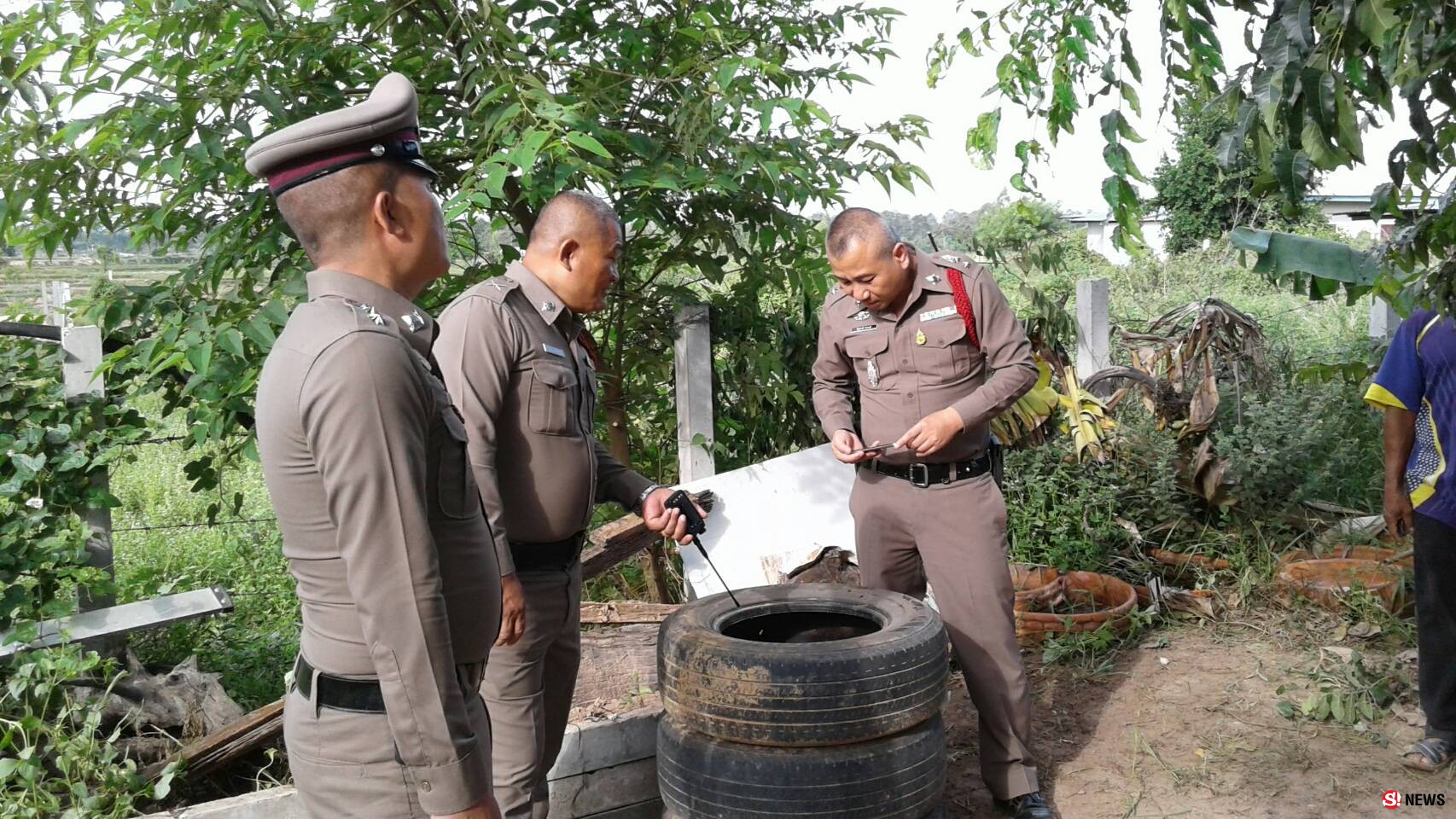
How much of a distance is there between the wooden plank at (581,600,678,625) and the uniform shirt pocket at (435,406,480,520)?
2993 millimetres

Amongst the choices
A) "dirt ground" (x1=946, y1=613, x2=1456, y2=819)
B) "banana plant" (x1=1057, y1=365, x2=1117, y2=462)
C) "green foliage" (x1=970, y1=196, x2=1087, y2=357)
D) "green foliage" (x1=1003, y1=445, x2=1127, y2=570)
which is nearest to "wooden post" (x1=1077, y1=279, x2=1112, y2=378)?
"green foliage" (x1=970, y1=196, x2=1087, y2=357)

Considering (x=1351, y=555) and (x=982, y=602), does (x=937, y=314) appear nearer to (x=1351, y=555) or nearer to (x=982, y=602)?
(x=982, y=602)

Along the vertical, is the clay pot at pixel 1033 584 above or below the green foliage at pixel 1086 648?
above

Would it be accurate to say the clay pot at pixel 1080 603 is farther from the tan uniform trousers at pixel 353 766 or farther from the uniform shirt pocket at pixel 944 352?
the tan uniform trousers at pixel 353 766

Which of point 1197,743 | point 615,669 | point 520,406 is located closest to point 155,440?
point 520,406

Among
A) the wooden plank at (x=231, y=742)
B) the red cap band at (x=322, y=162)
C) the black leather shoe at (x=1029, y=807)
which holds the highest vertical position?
the red cap band at (x=322, y=162)

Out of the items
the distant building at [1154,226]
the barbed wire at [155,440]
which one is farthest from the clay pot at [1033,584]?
the distant building at [1154,226]

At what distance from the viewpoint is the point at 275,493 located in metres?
1.73

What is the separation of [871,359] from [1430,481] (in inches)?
83.0

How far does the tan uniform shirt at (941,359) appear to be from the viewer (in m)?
3.82

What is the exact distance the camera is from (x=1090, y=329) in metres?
6.98

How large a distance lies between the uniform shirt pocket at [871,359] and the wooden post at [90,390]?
273cm

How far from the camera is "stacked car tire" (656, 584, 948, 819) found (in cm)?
296

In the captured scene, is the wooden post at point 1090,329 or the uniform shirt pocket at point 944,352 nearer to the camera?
the uniform shirt pocket at point 944,352
